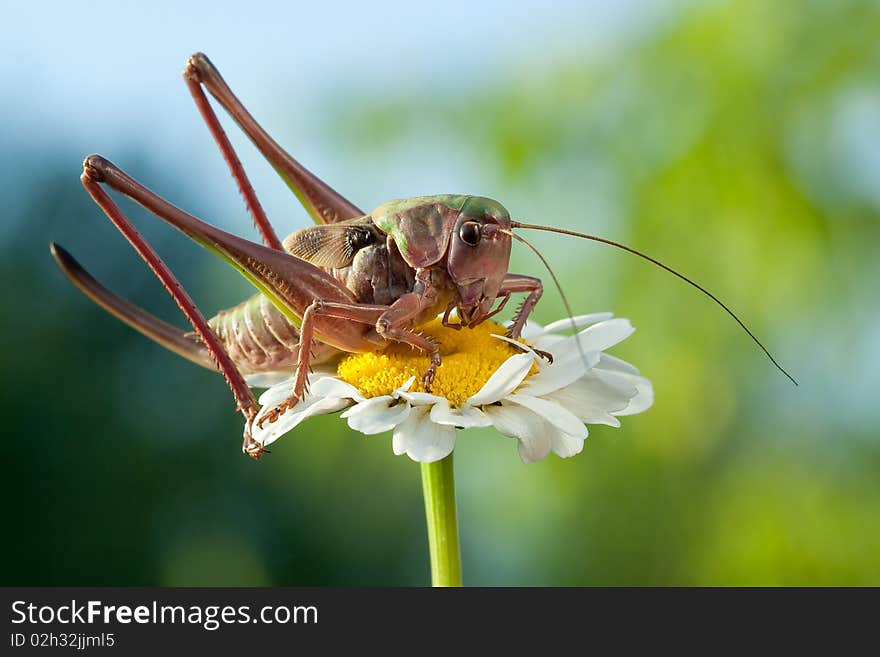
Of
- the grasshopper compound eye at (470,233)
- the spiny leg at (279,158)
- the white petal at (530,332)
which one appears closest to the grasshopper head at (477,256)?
the grasshopper compound eye at (470,233)

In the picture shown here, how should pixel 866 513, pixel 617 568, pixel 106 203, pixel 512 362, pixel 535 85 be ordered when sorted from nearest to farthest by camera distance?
1. pixel 512 362
2. pixel 106 203
3. pixel 866 513
4. pixel 617 568
5. pixel 535 85

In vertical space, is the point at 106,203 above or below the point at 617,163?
below

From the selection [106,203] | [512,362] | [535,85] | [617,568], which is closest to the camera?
[512,362]

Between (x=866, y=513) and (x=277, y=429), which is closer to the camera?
(x=277, y=429)

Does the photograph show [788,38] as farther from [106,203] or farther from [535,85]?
[106,203]

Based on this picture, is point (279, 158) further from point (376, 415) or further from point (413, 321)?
point (376, 415)

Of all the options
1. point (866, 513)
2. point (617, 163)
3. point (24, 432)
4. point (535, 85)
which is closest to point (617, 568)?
point (866, 513)

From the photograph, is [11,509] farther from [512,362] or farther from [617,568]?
[512,362]

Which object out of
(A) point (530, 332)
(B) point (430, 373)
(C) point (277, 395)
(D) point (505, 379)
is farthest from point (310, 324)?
(A) point (530, 332)

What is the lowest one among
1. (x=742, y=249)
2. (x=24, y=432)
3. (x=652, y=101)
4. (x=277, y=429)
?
(x=277, y=429)
